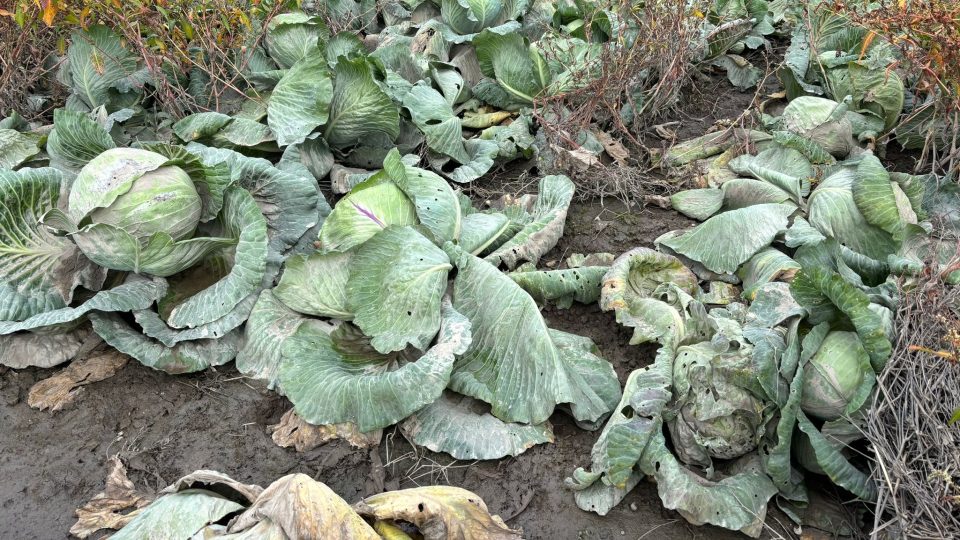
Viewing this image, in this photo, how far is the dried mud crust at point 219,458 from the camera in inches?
114

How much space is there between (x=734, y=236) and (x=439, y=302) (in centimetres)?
159

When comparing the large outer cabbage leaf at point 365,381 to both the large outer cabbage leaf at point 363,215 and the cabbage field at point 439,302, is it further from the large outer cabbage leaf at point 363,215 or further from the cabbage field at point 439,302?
the large outer cabbage leaf at point 363,215

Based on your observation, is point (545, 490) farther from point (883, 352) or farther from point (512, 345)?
point (883, 352)

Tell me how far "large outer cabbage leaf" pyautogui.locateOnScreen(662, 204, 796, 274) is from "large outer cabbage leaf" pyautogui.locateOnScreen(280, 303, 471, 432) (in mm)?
1391

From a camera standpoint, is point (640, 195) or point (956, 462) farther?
point (640, 195)

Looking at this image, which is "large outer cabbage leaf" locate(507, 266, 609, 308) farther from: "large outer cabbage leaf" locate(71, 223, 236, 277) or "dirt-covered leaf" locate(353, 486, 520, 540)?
"large outer cabbage leaf" locate(71, 223, 236, 277)

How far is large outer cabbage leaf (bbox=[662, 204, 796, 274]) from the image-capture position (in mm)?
3732

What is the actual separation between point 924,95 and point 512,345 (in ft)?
11.6

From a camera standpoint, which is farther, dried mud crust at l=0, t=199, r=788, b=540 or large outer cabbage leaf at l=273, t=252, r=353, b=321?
large outer cabbage leaf at l=273, t=252, r=353, b=321

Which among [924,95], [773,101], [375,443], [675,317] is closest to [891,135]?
[924,95]

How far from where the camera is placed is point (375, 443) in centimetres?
315

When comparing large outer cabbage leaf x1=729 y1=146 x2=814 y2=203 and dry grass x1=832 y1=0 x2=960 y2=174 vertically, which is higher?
dry grass x1=832 y1=0 x2=960 y2=174

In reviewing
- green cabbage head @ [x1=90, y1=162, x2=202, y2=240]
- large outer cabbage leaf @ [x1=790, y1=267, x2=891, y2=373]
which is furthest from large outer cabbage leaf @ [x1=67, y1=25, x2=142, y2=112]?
large outer cabbage leaf @ [x1=790, y1=267, x2=891, y2=373]

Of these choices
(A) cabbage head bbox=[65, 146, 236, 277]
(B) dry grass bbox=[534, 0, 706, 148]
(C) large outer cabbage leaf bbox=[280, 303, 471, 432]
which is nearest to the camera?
(C) large outer cabbage leaf bbox=[280, 303, 471, 432]
